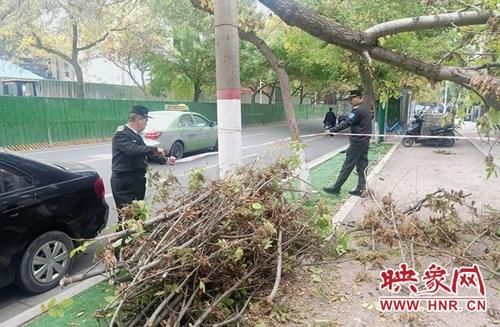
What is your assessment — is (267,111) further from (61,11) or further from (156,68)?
(61,11)

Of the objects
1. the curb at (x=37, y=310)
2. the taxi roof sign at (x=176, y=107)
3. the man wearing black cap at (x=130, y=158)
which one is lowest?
the curb at (x=37, y=310)

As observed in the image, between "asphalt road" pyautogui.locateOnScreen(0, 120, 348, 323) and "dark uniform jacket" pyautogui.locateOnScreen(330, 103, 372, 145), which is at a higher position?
"dark uniform jacket" pyautogui.locateOnScreen(330, 103, 372, 145)

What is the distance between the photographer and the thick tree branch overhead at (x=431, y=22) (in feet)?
13.6

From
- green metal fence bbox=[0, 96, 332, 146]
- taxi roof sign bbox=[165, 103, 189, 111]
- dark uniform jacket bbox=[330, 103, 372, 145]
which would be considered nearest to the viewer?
dark uniform jacket bbox=[330, 103, 372, 145]

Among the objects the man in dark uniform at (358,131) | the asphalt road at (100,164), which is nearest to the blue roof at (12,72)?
the asphalt road at (100,164)

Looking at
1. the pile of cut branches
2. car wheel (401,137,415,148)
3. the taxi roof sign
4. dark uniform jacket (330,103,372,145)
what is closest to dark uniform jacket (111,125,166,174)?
the pile of cut branches

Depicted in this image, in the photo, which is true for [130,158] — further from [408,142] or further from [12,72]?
[12,72]

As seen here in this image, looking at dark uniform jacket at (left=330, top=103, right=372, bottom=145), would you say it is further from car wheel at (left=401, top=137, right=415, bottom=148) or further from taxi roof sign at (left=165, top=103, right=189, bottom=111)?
taxi roof sign at (left=165, top=103, right=189, bottom=111)

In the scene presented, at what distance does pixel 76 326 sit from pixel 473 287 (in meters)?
3.43

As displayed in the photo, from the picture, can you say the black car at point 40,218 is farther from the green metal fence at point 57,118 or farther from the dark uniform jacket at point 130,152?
the green metal fence at point 57,118

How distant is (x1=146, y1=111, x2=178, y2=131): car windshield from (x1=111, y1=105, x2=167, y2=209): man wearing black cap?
7.46 metres

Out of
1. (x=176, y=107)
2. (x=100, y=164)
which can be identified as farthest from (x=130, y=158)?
(x=176, y=107)

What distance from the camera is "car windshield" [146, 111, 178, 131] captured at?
462 inches

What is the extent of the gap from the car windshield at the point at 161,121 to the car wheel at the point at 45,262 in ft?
26.1
